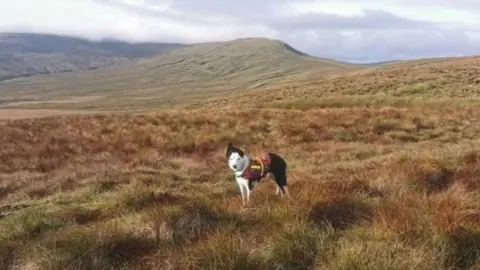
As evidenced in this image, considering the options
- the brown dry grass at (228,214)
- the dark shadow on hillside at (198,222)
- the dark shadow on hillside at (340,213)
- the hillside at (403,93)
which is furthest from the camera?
the hillside at (403,93)

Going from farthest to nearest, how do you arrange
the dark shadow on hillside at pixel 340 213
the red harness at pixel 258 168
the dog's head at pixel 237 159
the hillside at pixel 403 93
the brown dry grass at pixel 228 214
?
the hillside at pixel 403 93, the red harness at pixel 258 168, the dog's head at pixel 237 159, the dark shadow on hillside at pixel 340 213, the brown dry grass at pixel 228 214

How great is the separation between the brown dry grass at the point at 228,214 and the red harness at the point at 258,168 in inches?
13.2

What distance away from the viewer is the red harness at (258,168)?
9.07m

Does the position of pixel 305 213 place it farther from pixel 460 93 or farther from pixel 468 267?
pixel 460 93

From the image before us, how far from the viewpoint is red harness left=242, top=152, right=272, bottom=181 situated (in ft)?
29.8

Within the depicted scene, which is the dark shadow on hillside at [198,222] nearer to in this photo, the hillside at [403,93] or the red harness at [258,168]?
the red harness at [258,168]

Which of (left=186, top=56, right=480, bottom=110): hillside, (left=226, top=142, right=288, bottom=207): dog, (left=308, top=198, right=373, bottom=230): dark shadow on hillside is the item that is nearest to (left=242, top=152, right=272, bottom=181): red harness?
(left=226, top=142, right=288, bottom=207): dog

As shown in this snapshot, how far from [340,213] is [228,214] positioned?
4.63 feet

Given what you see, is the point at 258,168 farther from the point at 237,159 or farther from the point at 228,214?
the point at 228,214

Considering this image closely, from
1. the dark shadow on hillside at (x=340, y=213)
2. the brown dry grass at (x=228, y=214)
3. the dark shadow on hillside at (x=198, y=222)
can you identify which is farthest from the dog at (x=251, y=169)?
the dark shadow on hillside at (x=340, y=213)

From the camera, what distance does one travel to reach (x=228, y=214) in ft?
23.7

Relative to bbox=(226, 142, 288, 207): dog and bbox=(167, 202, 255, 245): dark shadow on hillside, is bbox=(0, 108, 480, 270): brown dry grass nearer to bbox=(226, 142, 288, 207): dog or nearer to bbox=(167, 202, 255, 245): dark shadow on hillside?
bbox=(167, 202, 255, 245): dark shadow on hillside

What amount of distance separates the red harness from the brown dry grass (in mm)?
335

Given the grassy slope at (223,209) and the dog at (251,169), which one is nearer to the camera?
the grassy slope at (223,209)
